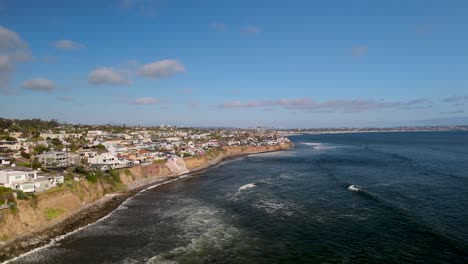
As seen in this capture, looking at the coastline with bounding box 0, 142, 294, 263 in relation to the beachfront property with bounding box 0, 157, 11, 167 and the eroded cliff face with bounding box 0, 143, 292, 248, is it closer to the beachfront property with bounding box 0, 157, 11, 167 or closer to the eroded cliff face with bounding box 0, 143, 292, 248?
the eroded cliff face with bounding box 0, 143, 292, 248

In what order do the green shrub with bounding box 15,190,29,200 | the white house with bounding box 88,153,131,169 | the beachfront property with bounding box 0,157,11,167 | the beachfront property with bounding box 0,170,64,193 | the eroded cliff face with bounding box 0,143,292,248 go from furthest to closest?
the white house with bounding box 88,153,131,169 < the beachfront property with bounding box 0,157,11,167 < the beachfront property with bounding box 0,170,64,193 < the green shrub with bounding box 15,190,29,200 < the eroded cliff face with bounding box 0,143,292,248

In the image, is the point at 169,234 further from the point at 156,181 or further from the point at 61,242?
the point at 156,181

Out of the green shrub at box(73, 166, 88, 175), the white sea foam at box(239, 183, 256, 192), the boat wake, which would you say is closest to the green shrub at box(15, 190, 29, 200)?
the green shrub at box(73, 166, 88, 175)

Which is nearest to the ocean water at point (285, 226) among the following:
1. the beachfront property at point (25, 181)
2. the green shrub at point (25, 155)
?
the beachfront property at point (25, 181)

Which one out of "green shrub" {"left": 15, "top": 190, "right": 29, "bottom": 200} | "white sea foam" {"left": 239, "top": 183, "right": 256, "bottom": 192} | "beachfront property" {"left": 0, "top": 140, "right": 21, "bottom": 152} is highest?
"beachfront property" {"left": 0, "top": 140, "right": 21, "bottom": 152}

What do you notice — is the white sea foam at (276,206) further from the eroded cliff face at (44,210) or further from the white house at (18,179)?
the white house at (18,179)

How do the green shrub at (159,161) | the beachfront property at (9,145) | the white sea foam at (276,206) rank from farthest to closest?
1. the beachfront property at (9,145)
2. the green shrub at (159,161)
3. the white sea foam at (276,206)

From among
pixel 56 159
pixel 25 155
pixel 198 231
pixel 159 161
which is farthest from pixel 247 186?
pixel 25 155

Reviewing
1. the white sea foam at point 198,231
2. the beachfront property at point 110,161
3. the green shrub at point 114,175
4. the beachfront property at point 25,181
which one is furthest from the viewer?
the beachfront property at point 110,161
